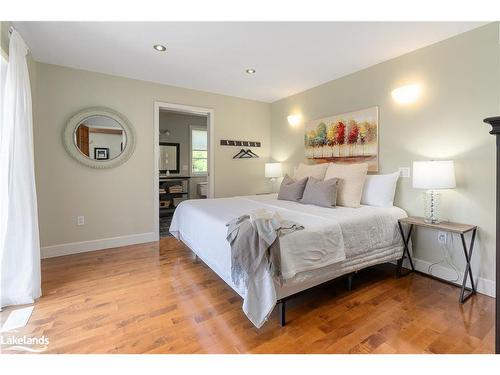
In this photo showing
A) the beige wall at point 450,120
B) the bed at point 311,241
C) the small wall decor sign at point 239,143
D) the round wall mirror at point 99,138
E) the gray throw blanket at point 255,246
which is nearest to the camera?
the gray throw blanket at point 255,246

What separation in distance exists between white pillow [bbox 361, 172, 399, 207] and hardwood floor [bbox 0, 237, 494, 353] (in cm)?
79

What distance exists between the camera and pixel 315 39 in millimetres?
2404

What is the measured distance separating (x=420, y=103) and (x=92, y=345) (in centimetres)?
356

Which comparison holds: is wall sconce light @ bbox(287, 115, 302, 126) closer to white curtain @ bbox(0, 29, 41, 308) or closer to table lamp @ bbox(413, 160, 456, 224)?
table lamp @ bbox(413, 160, 456, 224)

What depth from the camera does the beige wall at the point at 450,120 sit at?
2.17 metres

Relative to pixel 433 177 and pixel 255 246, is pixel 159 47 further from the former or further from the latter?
pixel 433 177

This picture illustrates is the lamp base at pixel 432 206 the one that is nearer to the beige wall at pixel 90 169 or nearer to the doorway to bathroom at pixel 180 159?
the beige wall at pixel 90 169

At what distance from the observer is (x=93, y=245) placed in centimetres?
Result: 338

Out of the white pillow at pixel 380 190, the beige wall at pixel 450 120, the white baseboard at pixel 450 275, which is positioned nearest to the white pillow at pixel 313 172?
the white pillow at pixel 380 190

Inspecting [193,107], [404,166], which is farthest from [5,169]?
[404,166]

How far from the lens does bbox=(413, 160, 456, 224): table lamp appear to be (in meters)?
2.18

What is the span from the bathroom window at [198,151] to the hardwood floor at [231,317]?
3.98 meters

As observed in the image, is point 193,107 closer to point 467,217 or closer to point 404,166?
point 404,166

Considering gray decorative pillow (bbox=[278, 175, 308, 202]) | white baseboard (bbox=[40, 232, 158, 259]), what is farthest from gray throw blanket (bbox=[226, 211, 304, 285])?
white baseboard (bbox=[40, 232, 158, 259])
